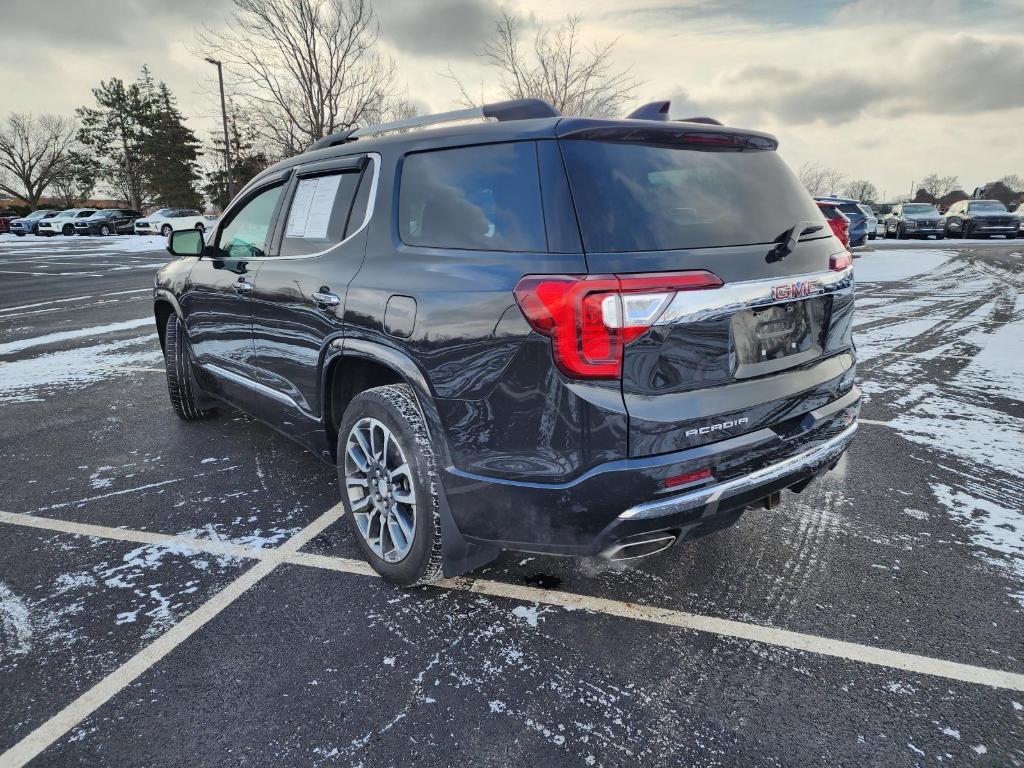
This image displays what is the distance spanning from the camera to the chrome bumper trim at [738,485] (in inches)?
82.7

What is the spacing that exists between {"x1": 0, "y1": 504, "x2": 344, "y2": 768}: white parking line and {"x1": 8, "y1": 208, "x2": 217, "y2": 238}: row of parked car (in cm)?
4231

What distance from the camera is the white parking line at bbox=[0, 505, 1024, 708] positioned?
2.24m

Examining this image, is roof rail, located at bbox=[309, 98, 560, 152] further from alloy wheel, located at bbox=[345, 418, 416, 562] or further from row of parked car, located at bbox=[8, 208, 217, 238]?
row of parked car, located at bbox=[8, 208, 217, 238]

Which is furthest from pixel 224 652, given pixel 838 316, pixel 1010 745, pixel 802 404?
pixel 838 316

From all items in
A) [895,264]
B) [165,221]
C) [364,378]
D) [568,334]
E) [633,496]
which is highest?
[165,221]

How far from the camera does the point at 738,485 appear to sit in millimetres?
2248

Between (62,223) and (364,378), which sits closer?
(364,378)

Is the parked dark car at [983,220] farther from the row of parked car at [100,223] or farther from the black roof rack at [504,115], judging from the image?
the row of parked car at [100,223]

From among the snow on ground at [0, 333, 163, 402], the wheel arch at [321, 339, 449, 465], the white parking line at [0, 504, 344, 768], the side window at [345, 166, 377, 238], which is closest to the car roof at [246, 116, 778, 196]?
the side window at [345, 166, 377, 238]

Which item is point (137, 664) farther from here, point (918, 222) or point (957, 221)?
point (957, 221)

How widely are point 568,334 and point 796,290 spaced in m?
0.96

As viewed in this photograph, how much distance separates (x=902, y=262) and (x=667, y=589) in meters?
18.5

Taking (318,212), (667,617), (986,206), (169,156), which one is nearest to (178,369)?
(318,212)

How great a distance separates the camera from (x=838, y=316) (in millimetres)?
2705
